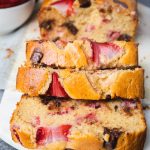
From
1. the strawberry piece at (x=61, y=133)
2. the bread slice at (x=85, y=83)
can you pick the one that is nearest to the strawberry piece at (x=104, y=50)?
the bread slice at (x=85, y=83)

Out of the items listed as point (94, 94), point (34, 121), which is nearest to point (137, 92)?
point (94, 94)

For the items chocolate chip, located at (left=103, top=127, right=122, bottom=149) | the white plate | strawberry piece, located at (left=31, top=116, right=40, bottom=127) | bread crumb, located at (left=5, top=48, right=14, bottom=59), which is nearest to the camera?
chocolate chip, located at (left=103, top=127, right=122, bottom=149)

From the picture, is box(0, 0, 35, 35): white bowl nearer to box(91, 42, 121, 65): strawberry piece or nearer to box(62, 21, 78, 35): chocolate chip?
box(62, 21, 78, 35): chocolate chip

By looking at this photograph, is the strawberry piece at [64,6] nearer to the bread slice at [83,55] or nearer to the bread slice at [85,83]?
the bread slice at [83,55]

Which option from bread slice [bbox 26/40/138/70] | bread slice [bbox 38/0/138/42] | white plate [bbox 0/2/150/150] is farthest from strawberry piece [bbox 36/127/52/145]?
bread slice [bbox 38/0/138/42]

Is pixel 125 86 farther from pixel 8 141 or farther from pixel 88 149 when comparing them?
pixel 8 141

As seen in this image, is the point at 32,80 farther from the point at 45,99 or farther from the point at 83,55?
the point at 83,55

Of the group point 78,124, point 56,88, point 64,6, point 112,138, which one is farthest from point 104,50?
point 64,6
